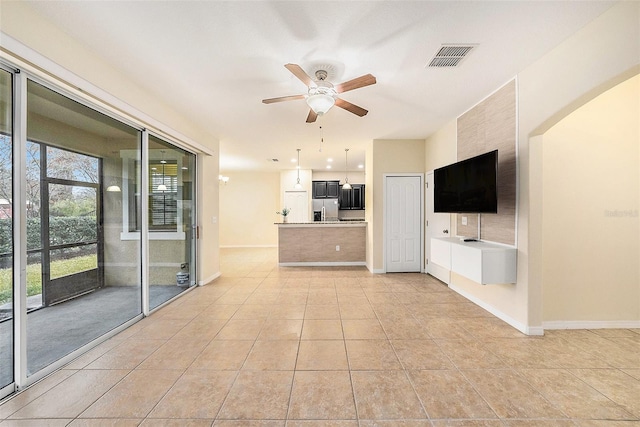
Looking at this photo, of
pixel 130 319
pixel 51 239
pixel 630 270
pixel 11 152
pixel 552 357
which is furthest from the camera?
pixel 130 319

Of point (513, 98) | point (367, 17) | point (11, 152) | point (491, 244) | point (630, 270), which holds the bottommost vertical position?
point (630, 270)

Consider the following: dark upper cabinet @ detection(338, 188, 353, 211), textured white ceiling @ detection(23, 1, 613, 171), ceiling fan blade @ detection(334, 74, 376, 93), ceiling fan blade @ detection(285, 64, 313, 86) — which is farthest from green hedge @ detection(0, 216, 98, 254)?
dark upper cabinet @ detection(338, 188, 353, 211)

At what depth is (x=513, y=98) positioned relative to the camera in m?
3.10

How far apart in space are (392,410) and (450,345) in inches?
46.1

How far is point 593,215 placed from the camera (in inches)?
120

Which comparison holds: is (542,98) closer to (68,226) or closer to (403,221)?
(403,221)

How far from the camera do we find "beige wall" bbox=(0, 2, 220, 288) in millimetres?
1934

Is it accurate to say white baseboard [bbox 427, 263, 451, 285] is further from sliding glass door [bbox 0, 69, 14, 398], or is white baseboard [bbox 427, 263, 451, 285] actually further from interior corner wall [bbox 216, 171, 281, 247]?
interior corner wall [bbox 216, 171, 281, 247]

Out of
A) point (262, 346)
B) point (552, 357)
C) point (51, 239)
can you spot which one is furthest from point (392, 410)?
point (51, 239)

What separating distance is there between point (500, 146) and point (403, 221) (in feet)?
8.78

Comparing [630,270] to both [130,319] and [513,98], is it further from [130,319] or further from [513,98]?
[130,319]

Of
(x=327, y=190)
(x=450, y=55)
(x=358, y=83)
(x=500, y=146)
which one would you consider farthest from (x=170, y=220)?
(x=327, y=190)

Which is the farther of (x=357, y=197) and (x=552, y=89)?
(x=357, y=197)

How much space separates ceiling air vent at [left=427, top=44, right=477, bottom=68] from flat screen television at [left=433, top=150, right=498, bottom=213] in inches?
42.1
